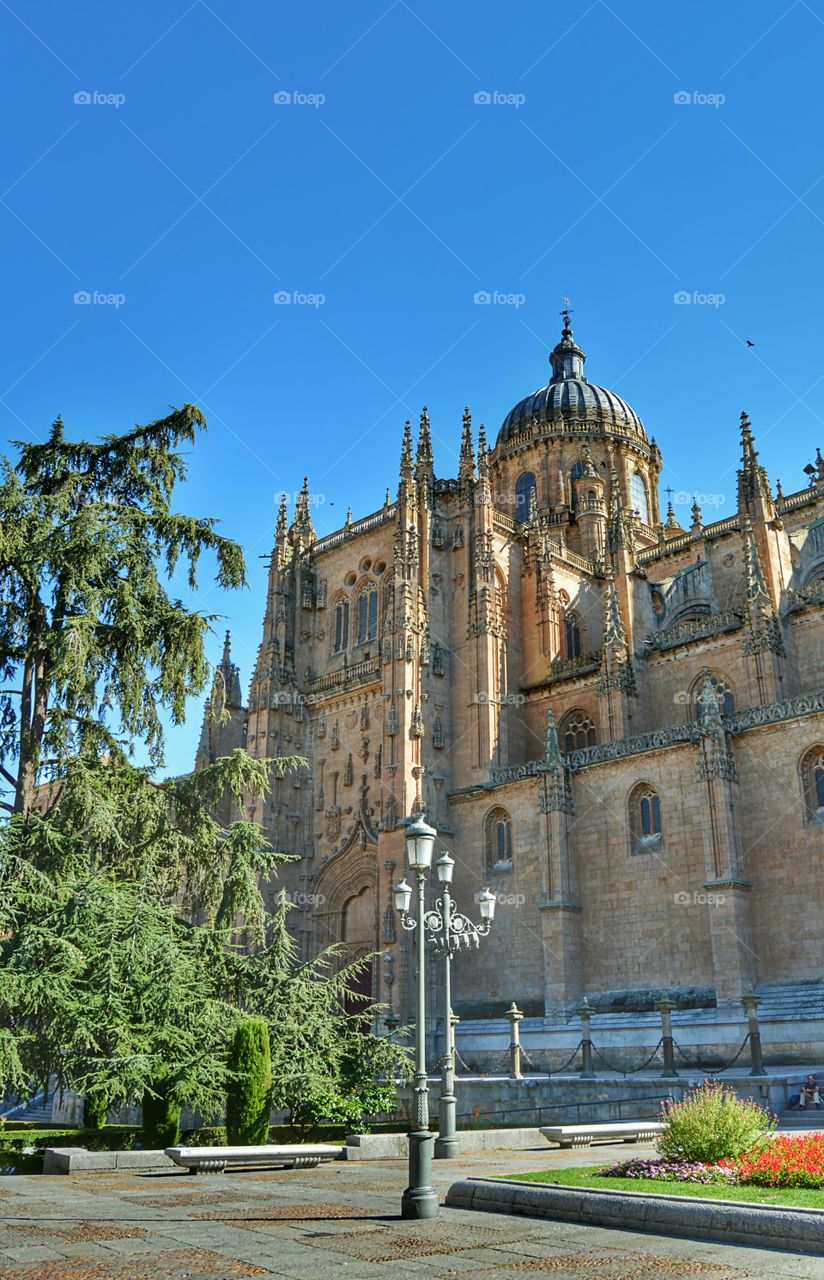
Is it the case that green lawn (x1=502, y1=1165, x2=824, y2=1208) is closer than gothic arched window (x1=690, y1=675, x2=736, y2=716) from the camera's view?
Yes

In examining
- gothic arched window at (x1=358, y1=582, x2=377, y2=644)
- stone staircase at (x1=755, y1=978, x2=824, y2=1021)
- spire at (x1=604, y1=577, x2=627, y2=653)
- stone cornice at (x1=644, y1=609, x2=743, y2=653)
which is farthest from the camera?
gothic arched window at (x1=358, y1=582, x2=377, y2=644)

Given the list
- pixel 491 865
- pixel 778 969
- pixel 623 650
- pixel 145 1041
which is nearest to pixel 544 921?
pixel 491 865

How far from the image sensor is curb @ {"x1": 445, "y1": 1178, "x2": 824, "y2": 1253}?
8.24 meters

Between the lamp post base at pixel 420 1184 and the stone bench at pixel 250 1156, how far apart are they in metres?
4.95

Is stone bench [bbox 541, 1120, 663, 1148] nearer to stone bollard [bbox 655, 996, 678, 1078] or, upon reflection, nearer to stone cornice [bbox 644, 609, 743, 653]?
stone bollard [bbox 655, 996, 678, 1078]

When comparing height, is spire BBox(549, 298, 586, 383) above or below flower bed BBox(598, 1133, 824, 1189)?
above

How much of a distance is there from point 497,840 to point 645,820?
20.4 ft

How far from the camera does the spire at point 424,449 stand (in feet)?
137

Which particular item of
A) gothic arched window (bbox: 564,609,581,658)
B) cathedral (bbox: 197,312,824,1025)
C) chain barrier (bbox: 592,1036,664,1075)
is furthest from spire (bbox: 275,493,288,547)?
chain barrier (bbox: 592,1036,664,1075)

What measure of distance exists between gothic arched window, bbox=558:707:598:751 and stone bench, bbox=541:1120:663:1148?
20.9 metres

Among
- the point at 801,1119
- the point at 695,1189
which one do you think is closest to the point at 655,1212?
the point at 695,1189

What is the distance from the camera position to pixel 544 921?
31844mm

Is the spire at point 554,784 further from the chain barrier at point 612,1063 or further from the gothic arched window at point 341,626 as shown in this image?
the gothic arched window at point 341,626

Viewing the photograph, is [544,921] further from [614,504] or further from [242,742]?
[242,742]
